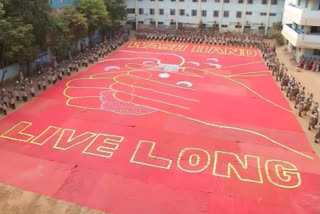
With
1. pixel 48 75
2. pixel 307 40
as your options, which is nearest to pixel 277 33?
pixel 307 40

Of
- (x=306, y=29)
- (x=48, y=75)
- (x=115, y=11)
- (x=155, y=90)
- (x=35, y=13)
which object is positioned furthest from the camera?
(x=115, y=11)

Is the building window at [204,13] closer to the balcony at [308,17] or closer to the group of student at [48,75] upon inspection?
the group of student at [48,75]

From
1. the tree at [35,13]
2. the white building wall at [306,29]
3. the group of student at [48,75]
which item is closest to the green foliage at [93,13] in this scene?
the group of student at [48,75]

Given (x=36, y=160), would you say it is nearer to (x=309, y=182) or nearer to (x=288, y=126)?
(x=309, y=182)

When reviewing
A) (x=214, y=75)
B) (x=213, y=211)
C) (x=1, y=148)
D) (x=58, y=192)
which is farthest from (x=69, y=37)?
(x=213, y=211)

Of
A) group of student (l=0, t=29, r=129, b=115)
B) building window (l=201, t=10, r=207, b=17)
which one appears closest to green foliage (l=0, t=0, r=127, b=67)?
group of student (l=0, t=29, r=129, b=115)

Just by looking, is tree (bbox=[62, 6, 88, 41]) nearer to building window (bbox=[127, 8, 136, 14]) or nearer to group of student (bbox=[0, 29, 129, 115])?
group of student (bbox=[0, 29, 129, 115])

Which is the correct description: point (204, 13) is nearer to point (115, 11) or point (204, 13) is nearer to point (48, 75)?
point (115, 11)
